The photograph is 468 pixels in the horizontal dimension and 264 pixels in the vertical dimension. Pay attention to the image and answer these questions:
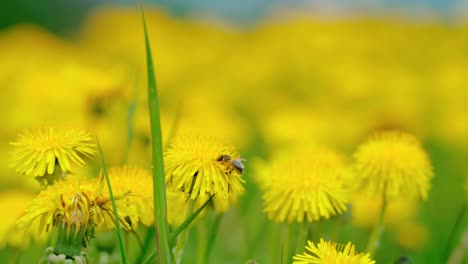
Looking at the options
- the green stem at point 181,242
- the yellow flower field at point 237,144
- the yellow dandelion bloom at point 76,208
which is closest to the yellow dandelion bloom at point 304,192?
the yellow flower field at point 237,144

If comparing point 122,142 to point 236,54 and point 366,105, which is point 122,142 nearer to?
point 366,105

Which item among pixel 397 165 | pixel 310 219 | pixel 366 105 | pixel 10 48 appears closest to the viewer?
pixel 310 219

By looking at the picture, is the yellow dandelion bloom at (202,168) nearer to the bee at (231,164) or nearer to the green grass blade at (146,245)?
the bee at (231,164)

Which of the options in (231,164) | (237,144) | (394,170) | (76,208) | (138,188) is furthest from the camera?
(237,144)

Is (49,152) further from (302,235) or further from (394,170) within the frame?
(394,170)

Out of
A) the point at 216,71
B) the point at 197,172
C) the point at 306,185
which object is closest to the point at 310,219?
the point at 306,185

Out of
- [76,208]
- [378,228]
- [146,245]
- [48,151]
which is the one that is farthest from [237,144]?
[76,208]
